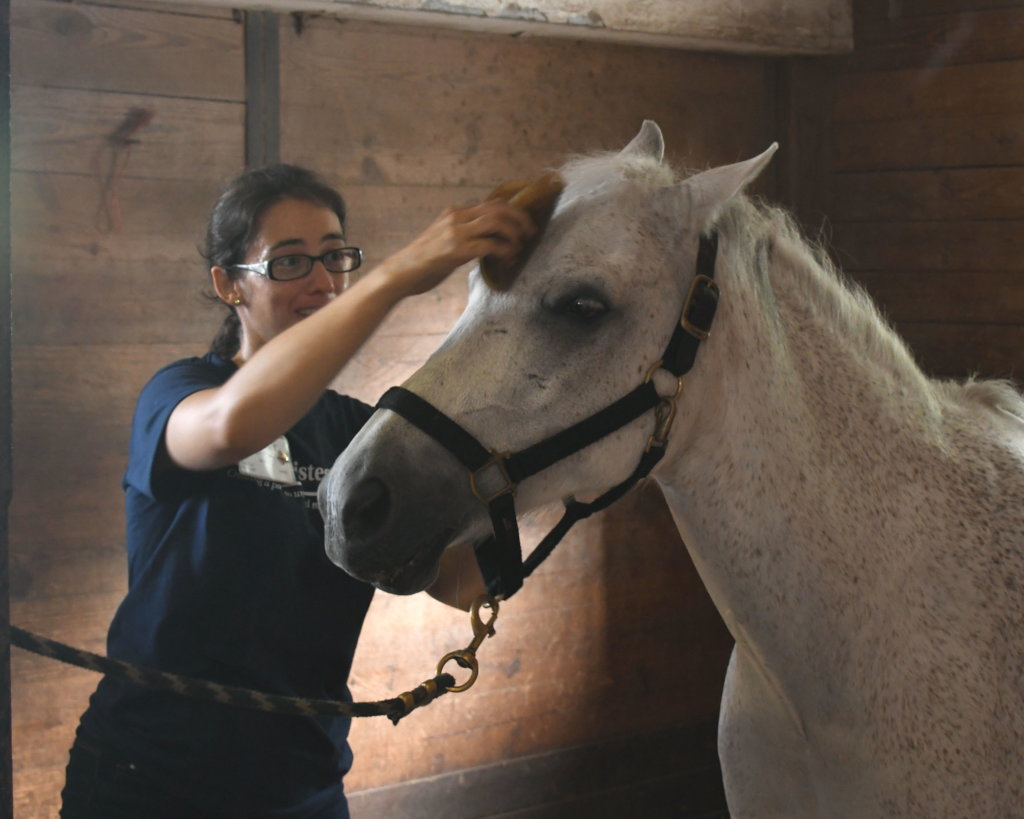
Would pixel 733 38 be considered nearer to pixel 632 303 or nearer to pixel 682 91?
pixel 682 91

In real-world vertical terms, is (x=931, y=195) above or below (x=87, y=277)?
above

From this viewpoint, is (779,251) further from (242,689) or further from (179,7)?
(179,7)

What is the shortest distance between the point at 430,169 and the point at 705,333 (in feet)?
4.71

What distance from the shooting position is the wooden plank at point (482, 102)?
7.32 feet

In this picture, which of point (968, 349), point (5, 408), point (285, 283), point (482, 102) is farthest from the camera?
point (968, 349)

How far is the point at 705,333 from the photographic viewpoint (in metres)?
1.08

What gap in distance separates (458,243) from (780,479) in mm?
425

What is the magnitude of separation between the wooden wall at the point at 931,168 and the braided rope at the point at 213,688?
74.9 inches

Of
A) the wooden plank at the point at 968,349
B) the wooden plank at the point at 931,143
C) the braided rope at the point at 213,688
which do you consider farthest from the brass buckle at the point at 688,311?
the wooden plank at the point at 931,143

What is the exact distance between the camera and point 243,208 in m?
1.46

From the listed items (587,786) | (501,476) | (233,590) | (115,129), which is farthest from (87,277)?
(587,786)

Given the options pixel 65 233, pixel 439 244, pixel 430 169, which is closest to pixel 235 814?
pixel 439 244

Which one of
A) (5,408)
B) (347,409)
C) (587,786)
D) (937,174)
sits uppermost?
(937,174)

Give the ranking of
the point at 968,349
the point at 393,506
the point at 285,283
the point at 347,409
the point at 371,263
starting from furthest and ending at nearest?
the point at 968,349, the point at 371,263, the point at 347,409, the point at 285,283, the point at 393,506
